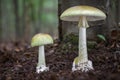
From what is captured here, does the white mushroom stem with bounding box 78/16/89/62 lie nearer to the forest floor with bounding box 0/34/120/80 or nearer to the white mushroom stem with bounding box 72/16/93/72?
the white mushroom stem with bounding box 72/16/93/72

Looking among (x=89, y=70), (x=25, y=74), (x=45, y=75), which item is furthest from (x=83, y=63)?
(x=25, y=74)

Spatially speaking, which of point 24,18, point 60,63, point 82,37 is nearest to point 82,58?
point 82,37

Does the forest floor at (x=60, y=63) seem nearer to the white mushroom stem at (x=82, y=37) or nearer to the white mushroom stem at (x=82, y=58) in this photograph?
the white mushroom stem at (x=82, y=58)

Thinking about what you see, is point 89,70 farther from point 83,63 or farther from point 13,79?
point 13,79

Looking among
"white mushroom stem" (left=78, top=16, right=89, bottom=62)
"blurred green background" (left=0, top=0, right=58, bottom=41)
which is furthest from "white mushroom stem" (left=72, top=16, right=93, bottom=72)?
"blurred green background" (left=0, top=0, right=58, bottom=41)

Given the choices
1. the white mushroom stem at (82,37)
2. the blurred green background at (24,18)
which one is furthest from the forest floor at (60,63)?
the blurred green background at (24,18)
